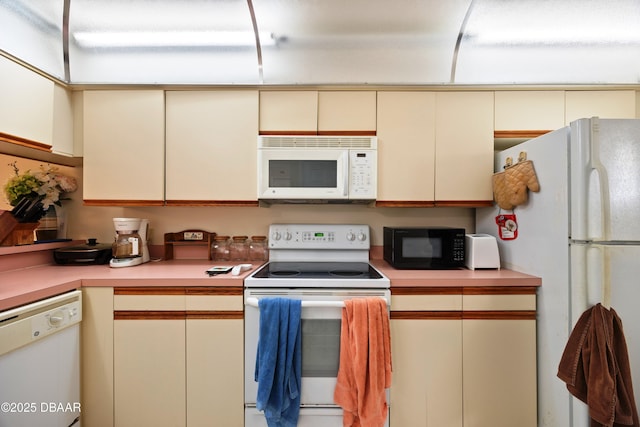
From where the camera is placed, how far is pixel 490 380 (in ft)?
4.75

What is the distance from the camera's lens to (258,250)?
2031 millimetres

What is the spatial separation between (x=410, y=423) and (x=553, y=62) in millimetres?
2410

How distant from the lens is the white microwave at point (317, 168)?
68.1 inches

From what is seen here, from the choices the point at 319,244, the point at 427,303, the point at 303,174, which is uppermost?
the point at 303,174

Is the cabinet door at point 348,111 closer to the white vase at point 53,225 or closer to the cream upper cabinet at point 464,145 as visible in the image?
the cream upper cabinet at point 464,145

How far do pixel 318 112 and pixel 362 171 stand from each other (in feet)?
1.66

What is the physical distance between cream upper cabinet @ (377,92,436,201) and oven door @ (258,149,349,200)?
0.29 metres

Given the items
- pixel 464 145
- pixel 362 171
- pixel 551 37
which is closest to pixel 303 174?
pixel 362 171

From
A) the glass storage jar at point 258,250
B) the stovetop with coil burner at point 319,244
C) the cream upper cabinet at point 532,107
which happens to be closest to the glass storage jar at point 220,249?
the glass storage jar at point 258,250

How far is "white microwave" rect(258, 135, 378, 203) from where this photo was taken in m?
1.73

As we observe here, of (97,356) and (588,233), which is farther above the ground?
(588,233)

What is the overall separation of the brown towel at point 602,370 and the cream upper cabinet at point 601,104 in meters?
1.32

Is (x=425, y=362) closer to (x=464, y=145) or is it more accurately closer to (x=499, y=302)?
(x=499, y=302)

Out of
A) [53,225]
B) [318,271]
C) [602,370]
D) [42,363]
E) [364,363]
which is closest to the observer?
[602,370]
